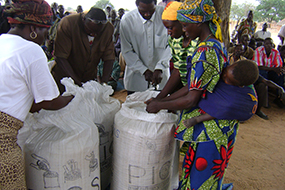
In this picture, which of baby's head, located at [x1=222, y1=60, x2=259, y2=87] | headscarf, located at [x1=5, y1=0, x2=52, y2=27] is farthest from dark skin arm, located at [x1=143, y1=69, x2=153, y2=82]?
headscarf, located at [x1=5, y1=0, x2=52, y2=27]

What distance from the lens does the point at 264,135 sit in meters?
3.37

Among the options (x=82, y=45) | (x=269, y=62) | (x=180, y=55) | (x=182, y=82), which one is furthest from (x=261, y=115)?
(x=82, y=45)

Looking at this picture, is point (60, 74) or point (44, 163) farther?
point (60, 74)

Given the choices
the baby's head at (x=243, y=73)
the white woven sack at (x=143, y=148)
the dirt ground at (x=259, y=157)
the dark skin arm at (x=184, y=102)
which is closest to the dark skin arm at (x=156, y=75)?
the white woven sack at (x=143, y=148)

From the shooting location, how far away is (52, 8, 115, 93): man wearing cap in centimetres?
187

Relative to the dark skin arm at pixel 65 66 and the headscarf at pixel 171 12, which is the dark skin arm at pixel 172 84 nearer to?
the headscarf at pixel 171 12

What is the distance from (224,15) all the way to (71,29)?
2.18 meters

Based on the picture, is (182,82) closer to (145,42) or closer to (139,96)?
(139,96)

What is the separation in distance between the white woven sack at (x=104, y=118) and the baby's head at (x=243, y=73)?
0.93 m

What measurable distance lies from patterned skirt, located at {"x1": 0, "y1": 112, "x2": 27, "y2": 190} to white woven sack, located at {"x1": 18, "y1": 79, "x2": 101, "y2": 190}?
190 millimetres

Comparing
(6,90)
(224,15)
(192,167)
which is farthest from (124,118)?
(224,15)

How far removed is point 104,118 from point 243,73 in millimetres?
1004

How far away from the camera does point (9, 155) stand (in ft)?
3.18

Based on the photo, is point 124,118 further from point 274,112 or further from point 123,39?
point 274,112
